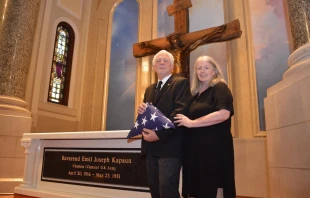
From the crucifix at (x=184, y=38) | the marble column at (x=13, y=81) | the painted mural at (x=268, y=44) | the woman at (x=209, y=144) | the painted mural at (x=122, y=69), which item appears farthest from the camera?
the painted mural at (x=122, y=69)

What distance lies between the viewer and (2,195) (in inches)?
153

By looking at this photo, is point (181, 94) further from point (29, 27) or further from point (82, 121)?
point (82, 121)

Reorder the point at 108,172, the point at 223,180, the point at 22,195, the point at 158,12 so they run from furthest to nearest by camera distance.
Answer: the point at 158,12
the point at 22,195
the point at 108,172
the point at 223,180

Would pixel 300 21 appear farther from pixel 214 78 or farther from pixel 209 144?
pixel 209 144

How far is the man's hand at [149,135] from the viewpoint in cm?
180

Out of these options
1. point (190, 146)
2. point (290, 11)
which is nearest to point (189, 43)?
point (290, 11)

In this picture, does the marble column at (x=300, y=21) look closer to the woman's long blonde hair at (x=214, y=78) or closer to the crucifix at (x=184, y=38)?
the crucifix at (x=184, y=38)

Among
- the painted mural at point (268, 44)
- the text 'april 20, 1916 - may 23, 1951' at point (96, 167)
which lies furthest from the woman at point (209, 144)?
the painted mural at point (268, 44)

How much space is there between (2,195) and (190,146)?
3444mm

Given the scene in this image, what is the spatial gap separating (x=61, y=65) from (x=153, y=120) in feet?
16.9

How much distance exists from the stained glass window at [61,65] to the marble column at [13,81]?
1.15 m

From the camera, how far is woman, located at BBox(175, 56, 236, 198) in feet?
5.51

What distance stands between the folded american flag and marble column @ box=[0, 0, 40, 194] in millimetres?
3173

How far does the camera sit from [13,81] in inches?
182
